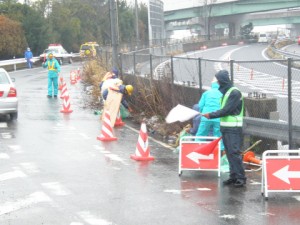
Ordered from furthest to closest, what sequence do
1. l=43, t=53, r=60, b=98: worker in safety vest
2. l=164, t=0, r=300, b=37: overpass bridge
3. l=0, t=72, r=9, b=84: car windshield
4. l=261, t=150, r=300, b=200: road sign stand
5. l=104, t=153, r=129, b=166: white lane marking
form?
l=164, t=0, r=300, b=37: overpass bridge
l=43, t=53, r=60, b=98: worker in safety vest
l=0, t=72, r=9, b=84: car windshield
l=104, t=153, r=129, b=166: white lane marking
l=261, t=150, r=300, b=200: road sign stand

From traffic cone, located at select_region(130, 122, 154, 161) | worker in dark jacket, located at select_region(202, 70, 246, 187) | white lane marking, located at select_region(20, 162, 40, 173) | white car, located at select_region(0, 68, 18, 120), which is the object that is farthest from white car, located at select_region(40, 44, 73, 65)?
worker in dark jacket, located at select_region(202, 70, 246, 187)

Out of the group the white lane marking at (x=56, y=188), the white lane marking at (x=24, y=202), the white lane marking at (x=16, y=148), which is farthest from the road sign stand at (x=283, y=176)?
the white lane marking at (x=16, y=148)

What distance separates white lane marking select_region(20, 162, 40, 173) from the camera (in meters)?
10.4

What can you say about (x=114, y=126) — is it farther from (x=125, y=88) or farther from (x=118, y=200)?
(x=118, y=200)

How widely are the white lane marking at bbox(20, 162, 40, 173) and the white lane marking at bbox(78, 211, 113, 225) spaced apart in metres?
2.99

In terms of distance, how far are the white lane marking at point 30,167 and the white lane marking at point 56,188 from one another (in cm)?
Answer: 107

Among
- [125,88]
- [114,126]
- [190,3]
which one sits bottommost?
[114,126]

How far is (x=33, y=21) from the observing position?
59.8 metres

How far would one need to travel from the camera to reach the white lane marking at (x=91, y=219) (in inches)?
281

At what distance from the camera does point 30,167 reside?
10.7m

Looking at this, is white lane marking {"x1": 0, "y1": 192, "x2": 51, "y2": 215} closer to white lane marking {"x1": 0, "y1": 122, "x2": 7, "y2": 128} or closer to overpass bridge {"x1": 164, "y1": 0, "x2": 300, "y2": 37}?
white lane marking {"x1": 0, "y1": 122, "x2": 7, "y2": 128}

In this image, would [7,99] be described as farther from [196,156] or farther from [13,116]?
[196,156]

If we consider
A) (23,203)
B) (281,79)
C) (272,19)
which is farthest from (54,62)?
(272,19)

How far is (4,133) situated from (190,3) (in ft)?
315
